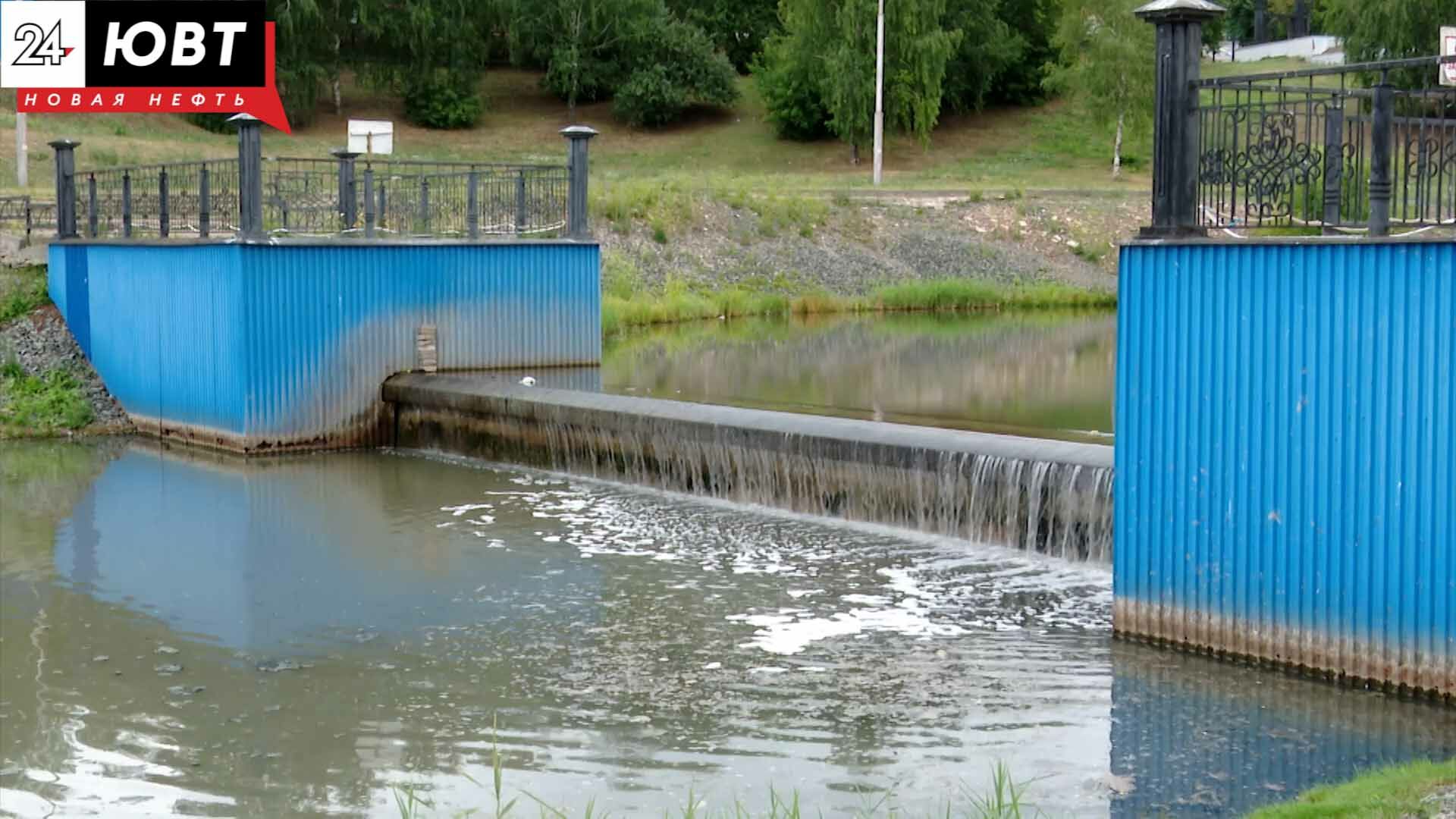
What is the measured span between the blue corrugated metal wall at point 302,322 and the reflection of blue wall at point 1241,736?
10032 millimetres

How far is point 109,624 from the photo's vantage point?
32.9 feet

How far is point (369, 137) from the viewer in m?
17.7

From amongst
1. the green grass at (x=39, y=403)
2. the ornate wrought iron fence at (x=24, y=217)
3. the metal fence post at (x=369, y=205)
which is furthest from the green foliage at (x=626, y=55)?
the metal fence post at (x=369, y=205)

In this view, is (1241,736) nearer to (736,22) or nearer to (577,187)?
(577,187)

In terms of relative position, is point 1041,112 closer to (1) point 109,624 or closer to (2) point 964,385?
(2) point 964,385

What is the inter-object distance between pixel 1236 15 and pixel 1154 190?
67963mm

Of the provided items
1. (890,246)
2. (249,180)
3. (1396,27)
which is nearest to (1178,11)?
(249,180)

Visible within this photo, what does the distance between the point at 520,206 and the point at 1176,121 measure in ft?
35.4

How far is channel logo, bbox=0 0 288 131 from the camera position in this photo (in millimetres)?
28766

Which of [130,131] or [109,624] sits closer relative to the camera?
[109,624]

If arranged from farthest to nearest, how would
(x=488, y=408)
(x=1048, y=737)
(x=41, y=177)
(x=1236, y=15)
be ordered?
1. (x=1236, y=15)
2. (x=41, y=177)
3. (x=488, y=408)
4. (x=1048, y=737)

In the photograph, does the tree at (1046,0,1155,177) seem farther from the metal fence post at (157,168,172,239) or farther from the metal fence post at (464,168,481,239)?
the metal fence post at (157,168,172,239)

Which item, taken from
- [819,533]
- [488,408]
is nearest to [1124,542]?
[819,533]

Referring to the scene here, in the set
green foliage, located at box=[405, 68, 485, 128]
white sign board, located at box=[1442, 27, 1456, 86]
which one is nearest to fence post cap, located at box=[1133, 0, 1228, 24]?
white sign board, located at box=[1442, 27, 1456, 86]
